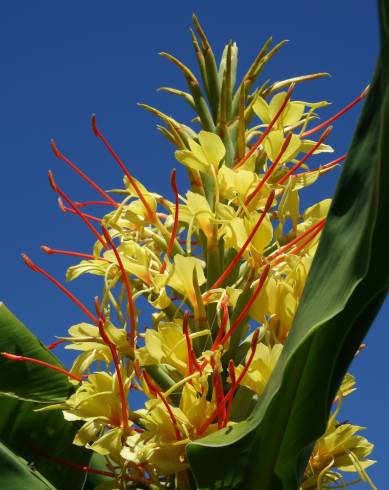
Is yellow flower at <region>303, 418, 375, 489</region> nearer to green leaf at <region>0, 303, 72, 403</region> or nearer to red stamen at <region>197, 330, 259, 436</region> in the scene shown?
red stamen at <region>197, 330, 259, 436</region>

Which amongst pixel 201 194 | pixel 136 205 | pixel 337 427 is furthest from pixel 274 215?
pixel 337 427

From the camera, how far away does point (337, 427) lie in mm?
1605

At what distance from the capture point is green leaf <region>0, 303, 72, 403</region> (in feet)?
5.91

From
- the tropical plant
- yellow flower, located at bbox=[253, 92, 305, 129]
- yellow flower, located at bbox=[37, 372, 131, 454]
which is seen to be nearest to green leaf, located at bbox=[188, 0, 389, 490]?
the tropical plant

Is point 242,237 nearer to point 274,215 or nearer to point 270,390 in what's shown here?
point 274,215

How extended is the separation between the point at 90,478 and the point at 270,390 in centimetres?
92

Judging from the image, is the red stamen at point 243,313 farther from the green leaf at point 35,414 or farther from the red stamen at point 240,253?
the green leaf at point 35,414

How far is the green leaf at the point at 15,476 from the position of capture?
1486mm

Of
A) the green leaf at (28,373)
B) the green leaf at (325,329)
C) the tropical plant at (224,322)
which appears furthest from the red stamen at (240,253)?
the green leaf at (28,373)

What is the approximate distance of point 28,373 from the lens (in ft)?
5.97

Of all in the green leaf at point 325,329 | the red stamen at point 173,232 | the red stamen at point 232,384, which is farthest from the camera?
the red stamen at point 173,232

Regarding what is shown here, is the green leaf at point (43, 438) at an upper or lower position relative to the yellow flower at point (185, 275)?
lower

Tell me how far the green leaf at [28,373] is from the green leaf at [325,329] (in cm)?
58

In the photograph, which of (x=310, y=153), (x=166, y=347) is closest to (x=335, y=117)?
(x=310, y=153)
